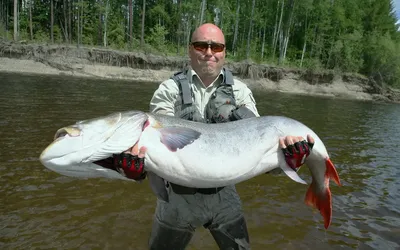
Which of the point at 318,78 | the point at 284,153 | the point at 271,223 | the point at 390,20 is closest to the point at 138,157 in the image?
the point at 284,153

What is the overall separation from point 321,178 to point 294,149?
30.7 inches

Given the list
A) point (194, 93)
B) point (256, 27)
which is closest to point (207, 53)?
point (194, 93)

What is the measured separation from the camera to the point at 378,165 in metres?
8.38

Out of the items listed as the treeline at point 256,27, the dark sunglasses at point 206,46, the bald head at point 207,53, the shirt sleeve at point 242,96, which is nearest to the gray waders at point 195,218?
the shirt sleeve at point 242,96

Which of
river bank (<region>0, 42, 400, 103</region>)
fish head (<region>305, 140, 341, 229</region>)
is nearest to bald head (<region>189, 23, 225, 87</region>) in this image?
fish head (<region>305, 140, 341, 229</region>)

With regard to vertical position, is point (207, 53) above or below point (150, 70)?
above

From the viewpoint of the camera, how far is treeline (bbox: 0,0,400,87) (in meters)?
40.4

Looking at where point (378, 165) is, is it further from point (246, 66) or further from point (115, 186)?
point (246, 66)

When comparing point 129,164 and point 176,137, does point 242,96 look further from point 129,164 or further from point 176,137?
point 129,164

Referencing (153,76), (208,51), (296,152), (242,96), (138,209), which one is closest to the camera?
(296,152)

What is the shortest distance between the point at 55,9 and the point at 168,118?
53.5 meters

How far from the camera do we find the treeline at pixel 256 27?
4041cm

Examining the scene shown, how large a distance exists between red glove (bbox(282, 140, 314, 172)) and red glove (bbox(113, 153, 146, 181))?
146 cm

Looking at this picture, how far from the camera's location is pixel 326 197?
333cm
